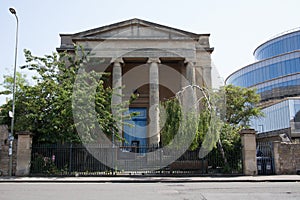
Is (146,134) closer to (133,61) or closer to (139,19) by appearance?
(133,61)

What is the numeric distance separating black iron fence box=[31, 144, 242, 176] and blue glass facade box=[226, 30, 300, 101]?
176ft

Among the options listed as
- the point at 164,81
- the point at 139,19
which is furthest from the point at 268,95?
the point at 139,19

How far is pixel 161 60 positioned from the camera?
32.4 metres

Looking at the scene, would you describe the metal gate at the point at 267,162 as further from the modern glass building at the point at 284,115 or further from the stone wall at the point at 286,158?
the modern glass building at the point at 284,115

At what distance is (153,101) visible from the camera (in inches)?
1178

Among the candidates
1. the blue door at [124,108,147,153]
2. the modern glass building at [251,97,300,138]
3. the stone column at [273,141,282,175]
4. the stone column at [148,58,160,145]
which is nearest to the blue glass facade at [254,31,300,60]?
the modern glass building at [251,97,300,138]

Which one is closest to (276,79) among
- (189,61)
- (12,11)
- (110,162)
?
(189,61)

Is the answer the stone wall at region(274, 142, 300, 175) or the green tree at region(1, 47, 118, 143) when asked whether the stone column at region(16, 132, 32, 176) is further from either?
the stone wall at region(274, 142, 300, 175)

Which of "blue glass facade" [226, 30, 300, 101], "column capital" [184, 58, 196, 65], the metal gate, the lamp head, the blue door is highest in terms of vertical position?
"blue glass facade" [226, 30, 300, 101]

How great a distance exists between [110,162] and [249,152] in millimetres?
8438

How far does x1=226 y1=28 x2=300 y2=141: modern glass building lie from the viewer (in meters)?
56.2

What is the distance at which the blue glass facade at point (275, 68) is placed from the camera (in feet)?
229

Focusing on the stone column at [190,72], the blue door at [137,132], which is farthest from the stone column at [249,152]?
the blue door at [137,132]

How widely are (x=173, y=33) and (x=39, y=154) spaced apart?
17.5m
